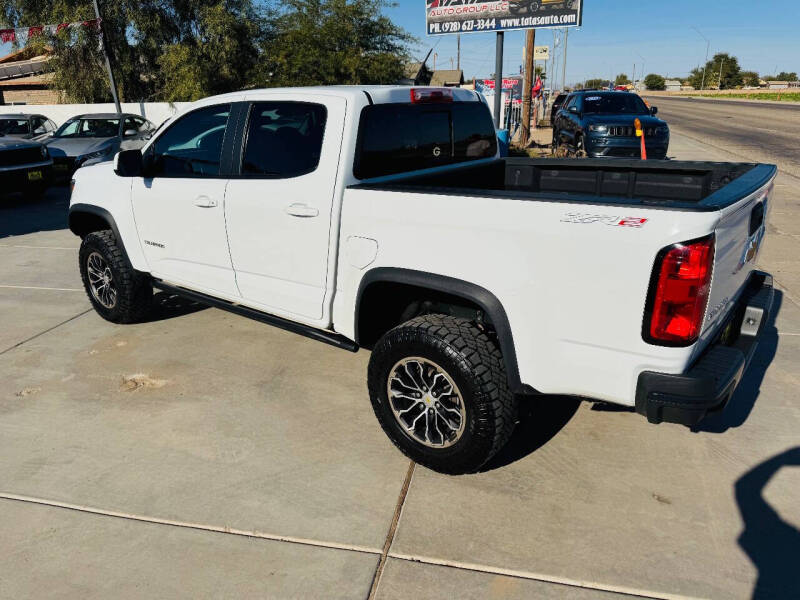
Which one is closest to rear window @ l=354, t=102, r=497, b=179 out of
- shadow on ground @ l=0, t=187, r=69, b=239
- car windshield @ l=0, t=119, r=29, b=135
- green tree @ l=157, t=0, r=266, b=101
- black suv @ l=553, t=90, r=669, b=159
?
shadow on ground @ l=0, t=187, r=69, b=239

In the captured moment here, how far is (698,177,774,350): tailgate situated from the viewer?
249 centimetres

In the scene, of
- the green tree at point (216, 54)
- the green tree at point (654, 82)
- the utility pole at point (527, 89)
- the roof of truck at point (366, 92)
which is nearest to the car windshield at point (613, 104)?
the utility pole at point (527, 89)

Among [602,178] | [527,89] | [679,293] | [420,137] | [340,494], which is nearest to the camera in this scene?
[679,293]

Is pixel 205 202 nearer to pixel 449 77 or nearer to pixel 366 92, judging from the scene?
pixel 366 92

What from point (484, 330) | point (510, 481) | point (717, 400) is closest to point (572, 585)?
point (510, 481)

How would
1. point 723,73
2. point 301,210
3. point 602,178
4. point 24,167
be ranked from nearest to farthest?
point 301,210 < point 602,178 < point 24,167 < point 723,73

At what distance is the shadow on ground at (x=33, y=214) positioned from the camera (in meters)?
9.52

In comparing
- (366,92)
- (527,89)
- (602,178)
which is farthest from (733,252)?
(527,89)

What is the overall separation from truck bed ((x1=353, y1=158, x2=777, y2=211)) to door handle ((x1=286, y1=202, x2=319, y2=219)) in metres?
0.32

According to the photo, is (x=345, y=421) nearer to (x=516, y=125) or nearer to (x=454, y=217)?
(x=454, y=217)

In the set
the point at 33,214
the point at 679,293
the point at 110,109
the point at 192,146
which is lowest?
the point at 33,214

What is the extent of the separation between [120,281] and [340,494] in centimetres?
293

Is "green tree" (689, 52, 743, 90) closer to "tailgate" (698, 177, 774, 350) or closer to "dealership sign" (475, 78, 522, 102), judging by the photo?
"dealership sign" (475, 78, 522, 102)

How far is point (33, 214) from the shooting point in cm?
1068
